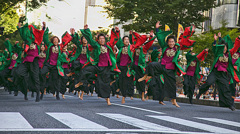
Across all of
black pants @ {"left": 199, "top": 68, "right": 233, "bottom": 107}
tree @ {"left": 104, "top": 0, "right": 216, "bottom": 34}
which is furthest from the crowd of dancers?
tree @ {"left": 104, "top": 0, "right": 216, "bottom": 34}

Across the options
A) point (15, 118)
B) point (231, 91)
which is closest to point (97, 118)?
point (15, 118)

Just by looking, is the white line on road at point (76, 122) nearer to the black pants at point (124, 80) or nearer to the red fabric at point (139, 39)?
the black pants at point (124, 80)

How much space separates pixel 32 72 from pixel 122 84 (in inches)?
104

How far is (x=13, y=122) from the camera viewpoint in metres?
6.17

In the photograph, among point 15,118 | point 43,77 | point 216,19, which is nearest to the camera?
point 15,118

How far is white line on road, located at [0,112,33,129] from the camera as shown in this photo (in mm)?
5725

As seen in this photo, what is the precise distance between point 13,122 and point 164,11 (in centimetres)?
1912

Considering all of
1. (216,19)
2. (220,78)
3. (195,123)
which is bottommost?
(195,123)

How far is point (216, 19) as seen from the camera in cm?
4681

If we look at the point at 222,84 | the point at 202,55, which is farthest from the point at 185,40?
the point at 202,55

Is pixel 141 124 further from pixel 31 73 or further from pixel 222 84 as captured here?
pixel 31 73

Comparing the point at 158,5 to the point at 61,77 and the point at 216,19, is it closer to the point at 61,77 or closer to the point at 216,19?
the point at 61,77

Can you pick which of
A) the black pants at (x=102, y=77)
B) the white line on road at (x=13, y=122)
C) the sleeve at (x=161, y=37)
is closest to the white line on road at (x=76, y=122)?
the white line on road at (x=13, y=122)

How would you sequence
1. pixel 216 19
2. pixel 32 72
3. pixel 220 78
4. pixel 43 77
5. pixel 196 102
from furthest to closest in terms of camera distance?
pixel 216 19 → pixel 196 102 → pixel 43 77 → pixel 32 72 → pixel 220 78
